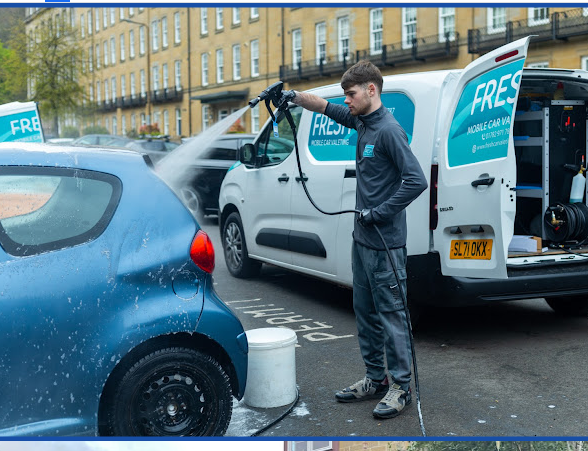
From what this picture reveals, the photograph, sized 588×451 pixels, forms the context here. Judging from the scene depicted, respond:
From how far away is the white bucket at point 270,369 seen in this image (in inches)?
171

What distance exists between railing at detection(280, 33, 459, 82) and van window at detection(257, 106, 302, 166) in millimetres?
24301

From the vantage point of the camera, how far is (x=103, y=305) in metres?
3.35

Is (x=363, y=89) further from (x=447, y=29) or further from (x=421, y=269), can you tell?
(x=447, y=29)

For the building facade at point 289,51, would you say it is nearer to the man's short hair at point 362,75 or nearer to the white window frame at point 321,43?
the white window frame at point 321,43

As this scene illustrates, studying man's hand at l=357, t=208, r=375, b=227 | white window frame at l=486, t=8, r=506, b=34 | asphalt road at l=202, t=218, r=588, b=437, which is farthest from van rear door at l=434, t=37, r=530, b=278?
white window frame at l=486, t=8, r=506, b=34

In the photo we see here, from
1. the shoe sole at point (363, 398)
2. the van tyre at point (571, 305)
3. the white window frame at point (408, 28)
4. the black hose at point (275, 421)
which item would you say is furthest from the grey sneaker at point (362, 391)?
the white window frame at point (408, 28)

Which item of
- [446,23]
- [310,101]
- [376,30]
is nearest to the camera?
[310,101]

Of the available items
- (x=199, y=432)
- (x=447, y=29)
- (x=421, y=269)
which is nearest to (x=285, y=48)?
(x=447, y=29)

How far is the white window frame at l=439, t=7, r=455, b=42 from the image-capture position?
3062 centimetres

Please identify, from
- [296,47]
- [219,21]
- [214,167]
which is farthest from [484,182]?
[296,47]

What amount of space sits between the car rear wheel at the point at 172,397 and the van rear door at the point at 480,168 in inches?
90.1

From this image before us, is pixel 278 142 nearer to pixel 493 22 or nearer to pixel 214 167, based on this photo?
pixel 214 167

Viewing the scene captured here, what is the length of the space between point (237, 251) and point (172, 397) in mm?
5126

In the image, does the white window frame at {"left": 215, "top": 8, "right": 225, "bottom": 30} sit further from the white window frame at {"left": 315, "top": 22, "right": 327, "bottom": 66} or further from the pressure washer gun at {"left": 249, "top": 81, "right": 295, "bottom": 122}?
the white window frame at {"left": 315, "top": 22, "right": 327, "bottom": 66}
